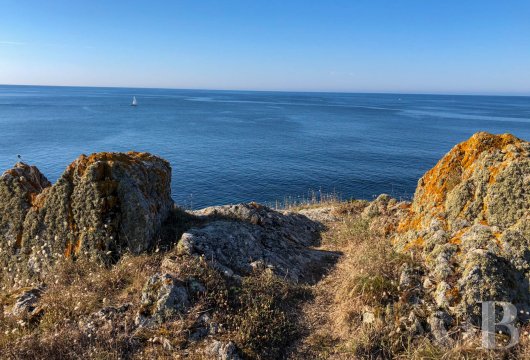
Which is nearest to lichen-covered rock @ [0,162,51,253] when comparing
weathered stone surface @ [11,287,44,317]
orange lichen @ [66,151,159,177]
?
orange lichen @ [66,151,159,177]

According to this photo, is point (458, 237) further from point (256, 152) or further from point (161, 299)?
point (256, 152)

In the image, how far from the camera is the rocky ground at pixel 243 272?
686cm

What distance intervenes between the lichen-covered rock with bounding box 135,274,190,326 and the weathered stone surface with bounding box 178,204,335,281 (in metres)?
1.23

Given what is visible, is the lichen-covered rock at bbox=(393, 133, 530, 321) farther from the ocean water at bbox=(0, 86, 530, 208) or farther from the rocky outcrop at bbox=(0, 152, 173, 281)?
the ocean water at bbox=(0, 86, 530, 208)

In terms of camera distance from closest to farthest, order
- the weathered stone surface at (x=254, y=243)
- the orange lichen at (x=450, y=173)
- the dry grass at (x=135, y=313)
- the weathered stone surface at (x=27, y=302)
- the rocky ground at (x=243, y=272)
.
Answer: the dry grass at (x=135, y=313), the rocky ground at (x=243, y=272), the weathered stone surface at (x=27, y=302), the weathered stone surface at (x=254, y=243), the orange lichen at (x=450, y=173)

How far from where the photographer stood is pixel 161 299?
24.4 ft

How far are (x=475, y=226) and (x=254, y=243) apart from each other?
5.77 metres

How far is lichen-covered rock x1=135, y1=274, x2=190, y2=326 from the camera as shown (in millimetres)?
7254

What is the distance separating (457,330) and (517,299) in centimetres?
147

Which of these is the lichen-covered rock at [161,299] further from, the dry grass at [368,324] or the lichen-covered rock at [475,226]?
the lichen-covered rock at [475,226]

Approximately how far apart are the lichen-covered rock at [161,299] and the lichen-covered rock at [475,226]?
17.4 feet

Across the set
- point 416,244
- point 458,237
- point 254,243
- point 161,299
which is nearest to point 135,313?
point 161,299

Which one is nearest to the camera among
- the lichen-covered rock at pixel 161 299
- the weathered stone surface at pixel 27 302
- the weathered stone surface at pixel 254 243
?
the lichen-covered rock at pixel 161 299

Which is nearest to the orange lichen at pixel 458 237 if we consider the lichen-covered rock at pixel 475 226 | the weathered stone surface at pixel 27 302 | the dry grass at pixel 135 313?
the lichen-covered rock at pixel 475 226
